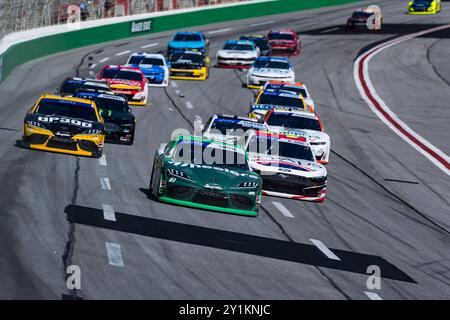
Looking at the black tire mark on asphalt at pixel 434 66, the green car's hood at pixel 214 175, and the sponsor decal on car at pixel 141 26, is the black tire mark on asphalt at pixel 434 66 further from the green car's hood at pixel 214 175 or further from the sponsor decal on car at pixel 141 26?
the green car's hood at pixel 214 175

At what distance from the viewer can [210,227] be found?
15539 millimetres

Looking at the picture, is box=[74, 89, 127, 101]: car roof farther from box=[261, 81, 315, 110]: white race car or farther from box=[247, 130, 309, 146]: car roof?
box=[261, 81, 315, 110]: white race car

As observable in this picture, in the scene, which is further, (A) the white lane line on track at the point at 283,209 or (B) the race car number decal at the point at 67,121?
(B) the race car number decal at the point at 67,121

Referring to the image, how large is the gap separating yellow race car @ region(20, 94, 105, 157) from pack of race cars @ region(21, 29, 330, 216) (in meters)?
0.02

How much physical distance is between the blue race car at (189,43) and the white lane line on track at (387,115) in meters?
7.09

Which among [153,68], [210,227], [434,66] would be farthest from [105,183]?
[434,66]

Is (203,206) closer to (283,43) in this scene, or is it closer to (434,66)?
(434,66)

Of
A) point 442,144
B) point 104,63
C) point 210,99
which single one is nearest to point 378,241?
point 442,144

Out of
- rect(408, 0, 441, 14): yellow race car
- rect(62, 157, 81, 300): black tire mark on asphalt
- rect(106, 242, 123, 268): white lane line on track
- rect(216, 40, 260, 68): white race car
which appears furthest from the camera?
rect(408, 0, 441, 14): yellow race car

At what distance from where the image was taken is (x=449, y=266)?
597 inches

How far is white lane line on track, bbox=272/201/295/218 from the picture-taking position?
57.8ft

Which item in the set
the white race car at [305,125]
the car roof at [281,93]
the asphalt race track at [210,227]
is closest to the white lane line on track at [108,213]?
the asphalt race track at [210,227]

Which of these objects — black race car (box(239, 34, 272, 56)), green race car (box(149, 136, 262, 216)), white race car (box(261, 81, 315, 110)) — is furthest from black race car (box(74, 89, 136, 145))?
black race car (box(239, 34, 272, 56))

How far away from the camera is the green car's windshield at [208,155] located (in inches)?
685
